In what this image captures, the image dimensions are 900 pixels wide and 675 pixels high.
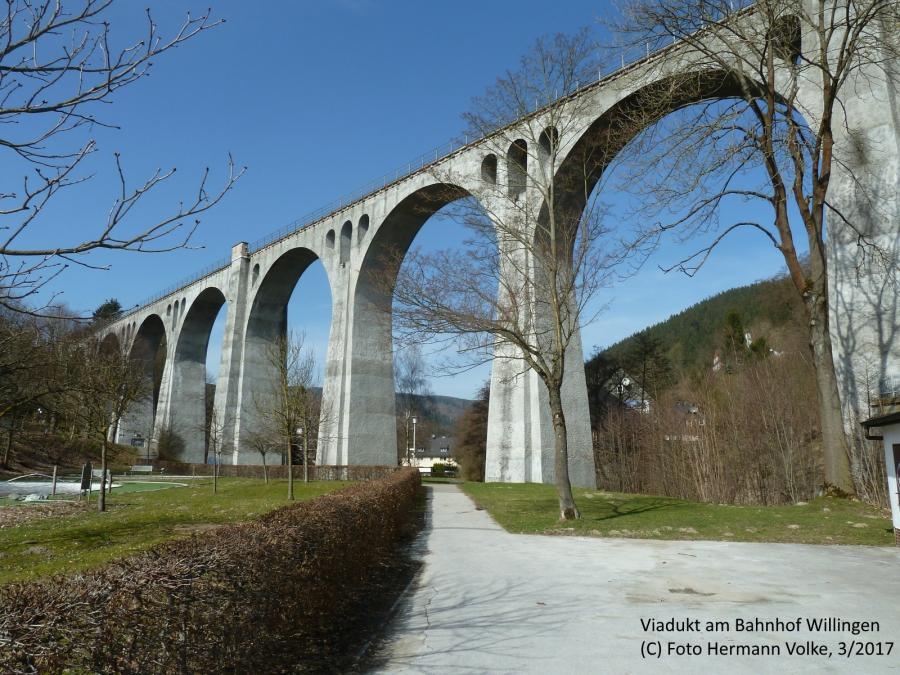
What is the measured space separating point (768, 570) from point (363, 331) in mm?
24743

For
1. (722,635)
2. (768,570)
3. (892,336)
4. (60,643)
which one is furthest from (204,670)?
(892,336)

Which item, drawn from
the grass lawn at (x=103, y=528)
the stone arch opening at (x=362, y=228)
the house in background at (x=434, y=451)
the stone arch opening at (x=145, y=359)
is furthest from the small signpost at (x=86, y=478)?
the house in background at (x=434, y=451)

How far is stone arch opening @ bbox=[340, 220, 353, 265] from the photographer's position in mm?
31672

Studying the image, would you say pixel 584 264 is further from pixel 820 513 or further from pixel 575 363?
pixel 575 363

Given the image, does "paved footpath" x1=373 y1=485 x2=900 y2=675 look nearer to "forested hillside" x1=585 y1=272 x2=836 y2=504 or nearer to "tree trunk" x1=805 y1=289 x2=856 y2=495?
"tree trunk" x1=805 y1=289 x2=856 y2=495

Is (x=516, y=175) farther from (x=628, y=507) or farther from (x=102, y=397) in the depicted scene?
(x=102, y=397)

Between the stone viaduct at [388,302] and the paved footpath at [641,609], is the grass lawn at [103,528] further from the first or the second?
the stone viaduct at [388,302]

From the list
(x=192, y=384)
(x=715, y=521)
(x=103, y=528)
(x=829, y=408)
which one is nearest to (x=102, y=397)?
(x=103, y=528)

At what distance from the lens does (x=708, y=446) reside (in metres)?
29.0

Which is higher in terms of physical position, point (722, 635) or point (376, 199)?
point (376, 199)

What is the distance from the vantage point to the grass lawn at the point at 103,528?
770 cm

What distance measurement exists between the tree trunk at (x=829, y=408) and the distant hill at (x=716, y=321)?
20955mm

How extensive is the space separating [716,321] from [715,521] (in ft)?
186

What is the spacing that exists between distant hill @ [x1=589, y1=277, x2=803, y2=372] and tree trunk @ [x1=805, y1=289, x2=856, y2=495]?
2096 centimetres
